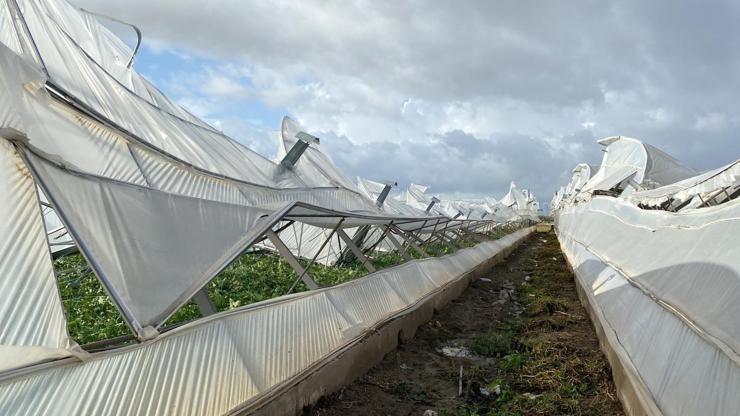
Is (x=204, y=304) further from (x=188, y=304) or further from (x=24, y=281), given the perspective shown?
(x=24, y=281)

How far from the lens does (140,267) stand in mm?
4020

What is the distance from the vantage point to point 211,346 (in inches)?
185

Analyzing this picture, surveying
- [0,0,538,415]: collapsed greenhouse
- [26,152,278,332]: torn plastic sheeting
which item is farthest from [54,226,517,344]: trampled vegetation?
[26,152,278,332]: torn plastic sheeting

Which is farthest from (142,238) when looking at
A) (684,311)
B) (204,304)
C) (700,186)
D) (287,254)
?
(700,186)

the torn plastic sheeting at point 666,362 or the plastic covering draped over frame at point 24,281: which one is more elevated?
the plastic covering draped over frame at point 24,281

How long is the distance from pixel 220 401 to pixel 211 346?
443 mm

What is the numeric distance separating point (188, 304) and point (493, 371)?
4.16 m

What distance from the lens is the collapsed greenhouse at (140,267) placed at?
3326mm

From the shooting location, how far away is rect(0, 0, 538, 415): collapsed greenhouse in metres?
3.33

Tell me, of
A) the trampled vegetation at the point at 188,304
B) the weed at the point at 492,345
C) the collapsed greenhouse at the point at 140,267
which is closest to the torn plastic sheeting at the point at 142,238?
the collapsed greenhouse at the point at 140,267

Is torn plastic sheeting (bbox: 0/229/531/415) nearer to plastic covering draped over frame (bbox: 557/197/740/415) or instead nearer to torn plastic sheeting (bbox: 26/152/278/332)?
torn plastic sheeting (bbox: 26/152/278/332)

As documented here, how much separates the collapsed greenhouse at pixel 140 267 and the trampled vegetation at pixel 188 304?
747mm

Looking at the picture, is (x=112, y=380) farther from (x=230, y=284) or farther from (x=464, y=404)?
(x=230, y=284)

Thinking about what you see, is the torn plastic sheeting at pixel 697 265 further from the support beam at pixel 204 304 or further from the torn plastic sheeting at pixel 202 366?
the support beam at pixel 204 304
